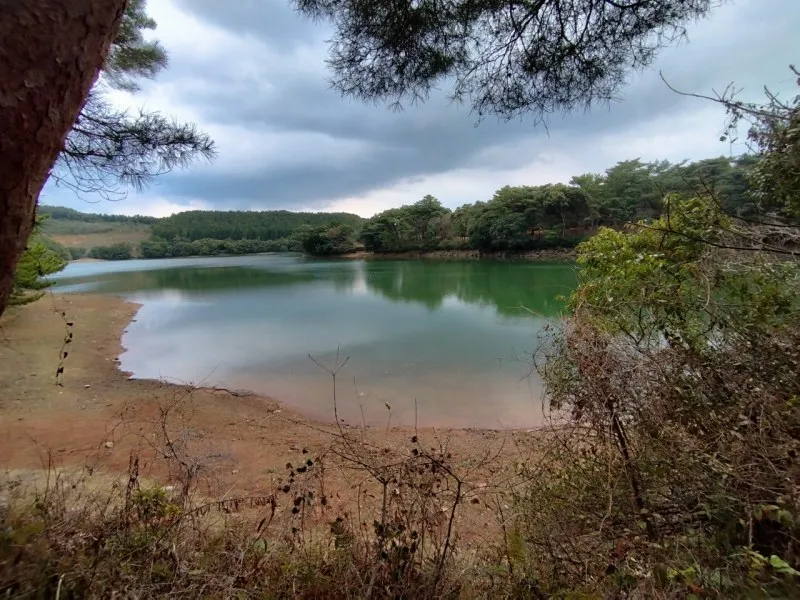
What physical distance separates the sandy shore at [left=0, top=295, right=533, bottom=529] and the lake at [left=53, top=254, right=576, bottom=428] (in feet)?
1.78

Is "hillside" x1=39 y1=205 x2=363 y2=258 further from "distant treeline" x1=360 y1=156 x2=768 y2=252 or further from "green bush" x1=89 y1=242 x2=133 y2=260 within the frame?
"distant treeline" x1=360 y1=156 x2=768 y2=252

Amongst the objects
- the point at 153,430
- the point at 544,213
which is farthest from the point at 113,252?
the point at 153,430

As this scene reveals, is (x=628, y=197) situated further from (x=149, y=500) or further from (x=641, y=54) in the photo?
(x=149, y=500)

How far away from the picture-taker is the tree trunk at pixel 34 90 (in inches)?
23.7

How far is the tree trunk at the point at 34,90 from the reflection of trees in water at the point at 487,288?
1044cm

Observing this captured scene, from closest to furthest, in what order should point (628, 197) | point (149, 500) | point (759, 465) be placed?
point (759, 465)
point (149, 500)
point (628, 197)

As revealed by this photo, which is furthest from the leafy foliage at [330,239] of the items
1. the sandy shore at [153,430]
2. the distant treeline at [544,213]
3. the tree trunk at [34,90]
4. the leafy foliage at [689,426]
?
the tree trunk at [34,90]

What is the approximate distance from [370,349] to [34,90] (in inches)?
314

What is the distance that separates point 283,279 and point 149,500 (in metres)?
24.2

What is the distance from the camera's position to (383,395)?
A: 19.3 ft

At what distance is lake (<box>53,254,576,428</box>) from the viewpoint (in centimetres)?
552

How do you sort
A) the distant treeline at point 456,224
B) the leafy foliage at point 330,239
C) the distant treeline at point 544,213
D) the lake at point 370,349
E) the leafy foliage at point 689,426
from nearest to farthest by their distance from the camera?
the leafy foliage at point 689,426 → the lake at point 370,349 → the distant treeline at point 456,224 → the distant treeline at point 544,213 → the leafy foliage at point 330,239

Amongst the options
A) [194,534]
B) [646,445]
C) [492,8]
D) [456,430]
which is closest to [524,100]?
[492,8]

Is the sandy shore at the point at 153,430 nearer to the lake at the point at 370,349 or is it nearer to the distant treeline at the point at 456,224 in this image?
the lake at the point at 370,349
